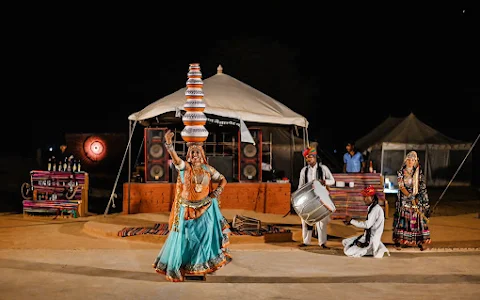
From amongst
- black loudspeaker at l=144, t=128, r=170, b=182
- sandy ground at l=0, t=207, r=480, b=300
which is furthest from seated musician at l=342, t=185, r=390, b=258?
black loudspeaker at l=144, t=128, r=170, b=182

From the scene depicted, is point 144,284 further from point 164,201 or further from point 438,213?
point 438,213

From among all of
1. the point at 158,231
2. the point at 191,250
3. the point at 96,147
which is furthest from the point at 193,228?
the point at 96,147

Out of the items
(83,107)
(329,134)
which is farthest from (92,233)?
(329,134)

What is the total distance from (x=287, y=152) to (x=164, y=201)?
1090 centimetres

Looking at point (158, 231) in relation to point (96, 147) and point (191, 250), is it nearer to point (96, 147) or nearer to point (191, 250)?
point (191, 250)

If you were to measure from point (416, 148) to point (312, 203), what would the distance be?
15.3 m

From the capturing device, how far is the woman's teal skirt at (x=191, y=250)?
7.27m

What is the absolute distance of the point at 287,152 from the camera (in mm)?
24312

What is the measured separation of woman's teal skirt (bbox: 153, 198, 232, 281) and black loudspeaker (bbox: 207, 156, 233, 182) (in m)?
7.15

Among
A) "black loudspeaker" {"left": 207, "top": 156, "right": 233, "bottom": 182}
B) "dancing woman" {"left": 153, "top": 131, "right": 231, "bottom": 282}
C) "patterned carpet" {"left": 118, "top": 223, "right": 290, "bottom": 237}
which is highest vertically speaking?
"black loudspeaker" {"left": 207, "top": 156, "right": 233, "bottom": 182}

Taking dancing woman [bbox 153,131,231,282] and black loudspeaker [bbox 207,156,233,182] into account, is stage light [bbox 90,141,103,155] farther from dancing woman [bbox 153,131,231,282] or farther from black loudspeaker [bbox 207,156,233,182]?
dancing woman [bbox 153,131,231,282]

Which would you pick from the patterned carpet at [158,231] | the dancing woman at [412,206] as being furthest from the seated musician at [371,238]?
the patterned carpet at [158,231]

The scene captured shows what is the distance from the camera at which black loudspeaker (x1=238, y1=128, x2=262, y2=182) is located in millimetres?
14578

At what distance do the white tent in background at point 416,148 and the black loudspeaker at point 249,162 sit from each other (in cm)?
950
